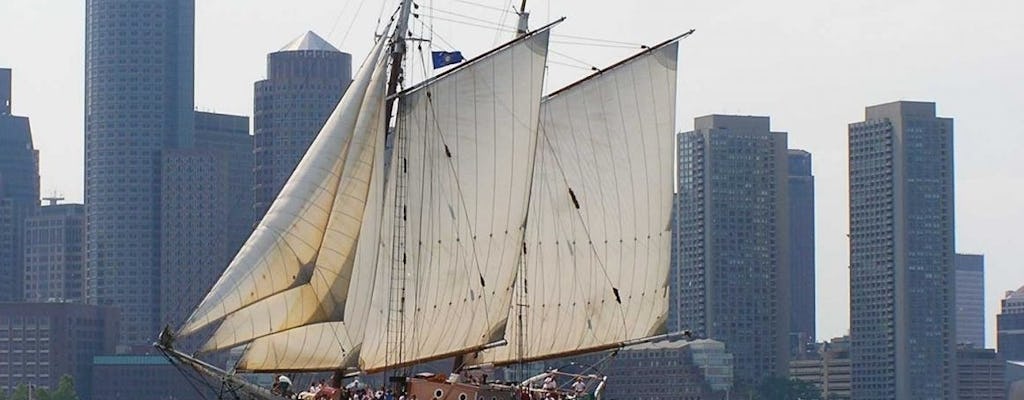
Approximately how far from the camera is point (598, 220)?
91.7 meters

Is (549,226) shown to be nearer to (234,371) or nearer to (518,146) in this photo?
(518,146)

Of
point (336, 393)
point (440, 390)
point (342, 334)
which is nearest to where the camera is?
point (336, 393)

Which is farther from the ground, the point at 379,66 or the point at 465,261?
the point at 379,66

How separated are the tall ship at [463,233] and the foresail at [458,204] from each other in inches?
1.8

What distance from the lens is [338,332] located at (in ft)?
263

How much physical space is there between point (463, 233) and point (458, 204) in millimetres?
973

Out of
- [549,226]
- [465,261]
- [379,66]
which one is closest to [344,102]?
[379,66]

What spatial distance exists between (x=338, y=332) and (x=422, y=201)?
5.44 meters

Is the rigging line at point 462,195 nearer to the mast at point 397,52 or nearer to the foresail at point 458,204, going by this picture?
the foresail at point 458,204

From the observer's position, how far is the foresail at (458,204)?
82000 millimetres

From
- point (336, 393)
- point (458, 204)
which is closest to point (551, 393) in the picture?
point (458, 204)

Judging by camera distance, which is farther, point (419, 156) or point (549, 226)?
point (549, 226)

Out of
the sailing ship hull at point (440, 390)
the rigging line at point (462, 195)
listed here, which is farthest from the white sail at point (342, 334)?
the sailing ship hull at point (440, 390)

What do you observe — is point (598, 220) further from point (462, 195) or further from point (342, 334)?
point (342, 334)
